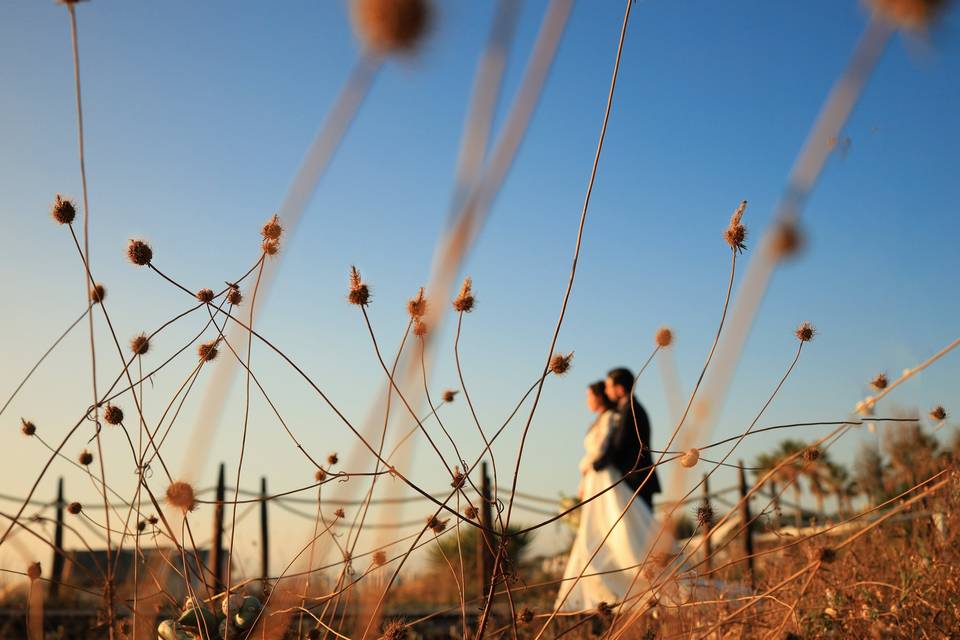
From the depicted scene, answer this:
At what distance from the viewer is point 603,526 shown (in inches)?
233

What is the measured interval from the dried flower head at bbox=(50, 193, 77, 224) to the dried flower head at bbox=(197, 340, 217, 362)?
41 cm

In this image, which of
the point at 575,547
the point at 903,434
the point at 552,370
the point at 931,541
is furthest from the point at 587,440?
the point at 903,434

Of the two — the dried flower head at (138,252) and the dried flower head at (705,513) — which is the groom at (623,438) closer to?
the dried flower head at (705,513)

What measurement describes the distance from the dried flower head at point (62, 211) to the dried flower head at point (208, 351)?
41 centimetres

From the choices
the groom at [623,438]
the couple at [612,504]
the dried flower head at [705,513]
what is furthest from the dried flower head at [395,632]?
the groom at [623,438]

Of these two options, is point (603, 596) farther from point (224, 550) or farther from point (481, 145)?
point (481, 145)

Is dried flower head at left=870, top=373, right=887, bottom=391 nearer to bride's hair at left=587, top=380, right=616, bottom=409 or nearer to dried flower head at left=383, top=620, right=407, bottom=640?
dried flower head at left=383, top=620, right=407, bottom=640

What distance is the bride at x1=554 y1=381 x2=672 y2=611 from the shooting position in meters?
5.51

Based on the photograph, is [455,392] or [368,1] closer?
[368,1]

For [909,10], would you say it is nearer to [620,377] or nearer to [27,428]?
[27,428]

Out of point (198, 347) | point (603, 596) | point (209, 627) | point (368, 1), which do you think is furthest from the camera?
point (603, 596)

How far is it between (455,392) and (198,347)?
24.9 inches

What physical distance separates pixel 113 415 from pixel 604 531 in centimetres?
427

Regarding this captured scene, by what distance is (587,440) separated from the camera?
20.5 feet
